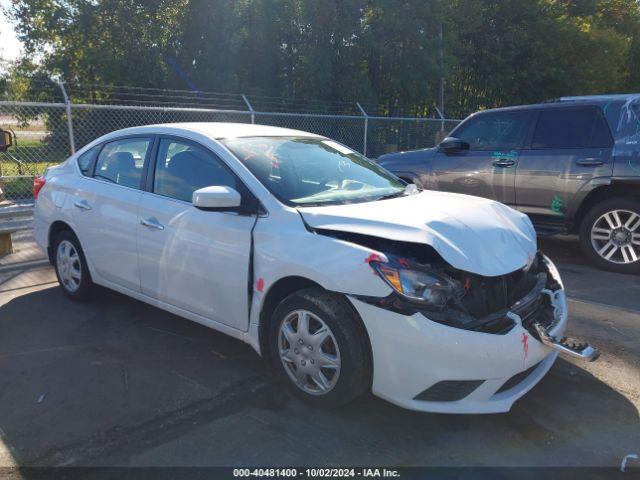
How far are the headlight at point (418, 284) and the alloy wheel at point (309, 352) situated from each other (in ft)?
1.52

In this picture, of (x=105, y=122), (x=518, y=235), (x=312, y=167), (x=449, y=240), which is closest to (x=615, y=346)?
(x=518, y=235)

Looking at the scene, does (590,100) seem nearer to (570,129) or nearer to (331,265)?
(570,129)

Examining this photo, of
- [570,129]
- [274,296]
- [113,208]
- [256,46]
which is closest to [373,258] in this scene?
[274,296]

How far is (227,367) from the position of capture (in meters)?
3.65

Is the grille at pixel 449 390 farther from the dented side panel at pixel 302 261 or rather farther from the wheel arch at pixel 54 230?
the wheel arch at pixel 54 230

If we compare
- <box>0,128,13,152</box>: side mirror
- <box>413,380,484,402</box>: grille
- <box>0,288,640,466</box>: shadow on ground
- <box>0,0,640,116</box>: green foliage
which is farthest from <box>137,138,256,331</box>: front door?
<box>0,0,640,116</box>: green foliage

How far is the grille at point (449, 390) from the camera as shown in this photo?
2684 mm

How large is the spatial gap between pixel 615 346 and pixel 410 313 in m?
2.22

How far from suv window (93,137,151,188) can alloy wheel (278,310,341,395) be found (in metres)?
Result: 1.86

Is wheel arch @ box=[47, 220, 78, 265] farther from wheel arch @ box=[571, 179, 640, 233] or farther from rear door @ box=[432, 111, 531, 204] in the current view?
wheel arch @ box=[571, 179, 640, 233]

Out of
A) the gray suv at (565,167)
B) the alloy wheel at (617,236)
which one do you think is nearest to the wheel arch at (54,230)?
the gray suv at (565,167)

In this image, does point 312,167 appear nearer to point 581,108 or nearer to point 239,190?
point 239,190

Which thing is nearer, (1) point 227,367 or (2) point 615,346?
(1) point 227,367

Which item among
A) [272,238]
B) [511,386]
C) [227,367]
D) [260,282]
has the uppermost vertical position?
[272,238]
